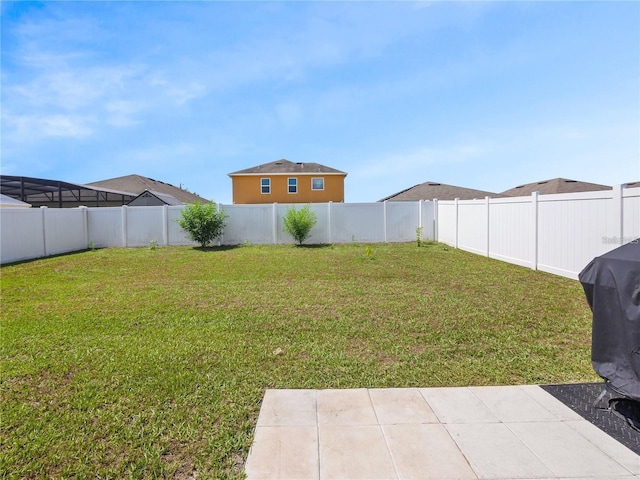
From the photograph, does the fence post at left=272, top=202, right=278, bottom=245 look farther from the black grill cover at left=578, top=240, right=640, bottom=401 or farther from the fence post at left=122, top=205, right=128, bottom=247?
the black grill cover at left=578, top=240, right=640, bottom=401

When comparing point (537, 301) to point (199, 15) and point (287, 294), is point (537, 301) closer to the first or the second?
point (287, 294)

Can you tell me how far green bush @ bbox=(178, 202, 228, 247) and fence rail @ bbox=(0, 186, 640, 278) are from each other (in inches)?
26.4

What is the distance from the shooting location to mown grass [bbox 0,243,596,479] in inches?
85.0

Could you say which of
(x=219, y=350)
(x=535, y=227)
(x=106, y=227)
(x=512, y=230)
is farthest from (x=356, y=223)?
(x=219, y=350)

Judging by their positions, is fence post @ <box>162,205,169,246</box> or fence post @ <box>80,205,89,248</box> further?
fence post @ <box>162,205,169,246</box>

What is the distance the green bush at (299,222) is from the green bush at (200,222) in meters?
2.99

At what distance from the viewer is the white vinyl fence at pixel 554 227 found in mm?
5727

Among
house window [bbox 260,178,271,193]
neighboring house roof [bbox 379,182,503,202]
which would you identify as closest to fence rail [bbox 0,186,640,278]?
neighboring house roof [bbox 379,182,503,202]

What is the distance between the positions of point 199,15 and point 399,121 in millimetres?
6889

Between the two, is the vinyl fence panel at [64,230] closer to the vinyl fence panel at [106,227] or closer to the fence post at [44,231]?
the fence post at [44,231]

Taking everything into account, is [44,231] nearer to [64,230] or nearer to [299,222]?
[64,230]

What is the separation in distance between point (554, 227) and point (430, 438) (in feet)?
22.9

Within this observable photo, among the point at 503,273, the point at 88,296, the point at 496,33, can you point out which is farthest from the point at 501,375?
the point at 496,33

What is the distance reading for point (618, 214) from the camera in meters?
5.71
